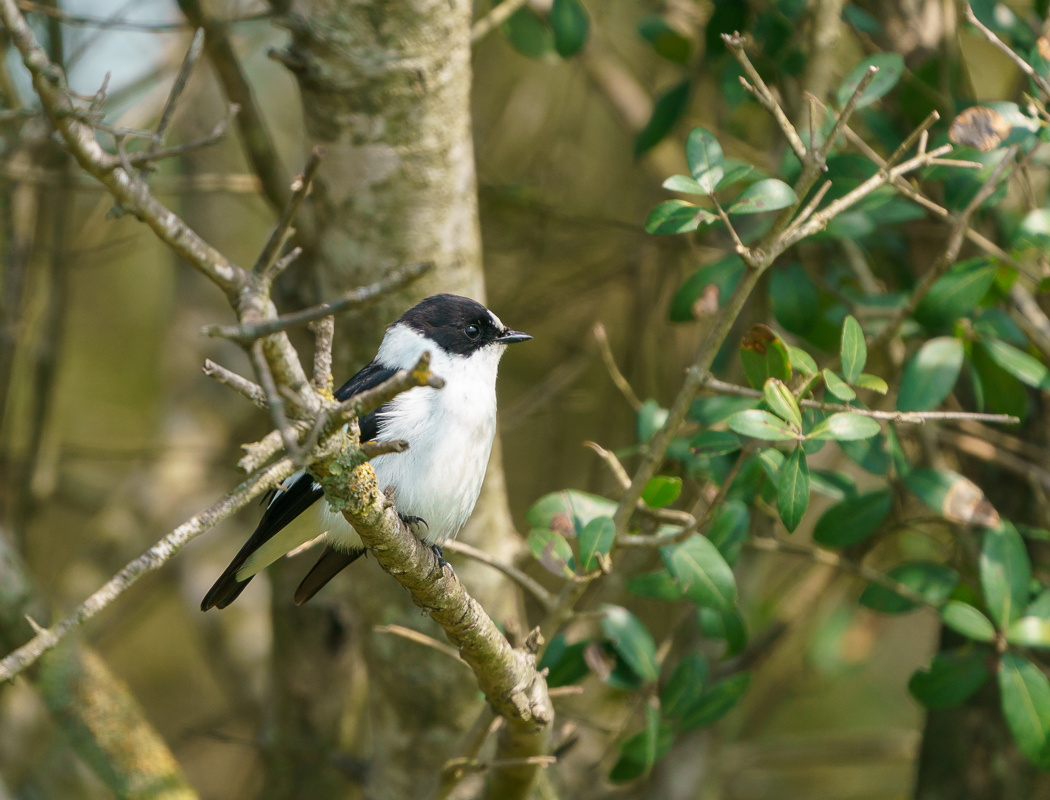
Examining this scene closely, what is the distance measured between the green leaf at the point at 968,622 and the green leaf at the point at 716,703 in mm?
656

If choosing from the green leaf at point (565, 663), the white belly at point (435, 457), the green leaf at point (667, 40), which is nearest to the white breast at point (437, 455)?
the white belly at point (435, 457)

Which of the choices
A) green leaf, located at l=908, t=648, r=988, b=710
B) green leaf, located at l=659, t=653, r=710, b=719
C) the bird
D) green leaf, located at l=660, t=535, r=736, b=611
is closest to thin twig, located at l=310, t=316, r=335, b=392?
the bird

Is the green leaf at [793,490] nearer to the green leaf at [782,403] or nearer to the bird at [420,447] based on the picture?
the green leaf at [782,403]

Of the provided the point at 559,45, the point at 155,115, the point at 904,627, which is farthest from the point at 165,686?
the point at 559,45

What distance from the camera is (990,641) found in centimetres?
284

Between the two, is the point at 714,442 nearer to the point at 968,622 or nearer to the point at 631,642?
the point at 631,642

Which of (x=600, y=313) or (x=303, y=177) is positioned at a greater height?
(x=303, y=177)

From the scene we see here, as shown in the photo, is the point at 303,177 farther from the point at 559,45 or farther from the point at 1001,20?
the point at 1001,20

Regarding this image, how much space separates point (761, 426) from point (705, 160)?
2.31 feet

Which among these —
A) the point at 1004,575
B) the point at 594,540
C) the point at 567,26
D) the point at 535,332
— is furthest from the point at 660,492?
the point at 535,332

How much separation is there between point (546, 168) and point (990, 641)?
3.57 metres

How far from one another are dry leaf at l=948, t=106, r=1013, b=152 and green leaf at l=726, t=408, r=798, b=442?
3.11ft

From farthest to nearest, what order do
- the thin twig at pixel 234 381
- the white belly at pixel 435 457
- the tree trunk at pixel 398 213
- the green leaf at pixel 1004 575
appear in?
the tree trunk at pixel 398 213 → the green leaf at pixel 1004 575 → the white belly at pixel 435 457 → the thin twig at pixel 234 381

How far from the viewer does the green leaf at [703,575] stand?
2.48 meters
